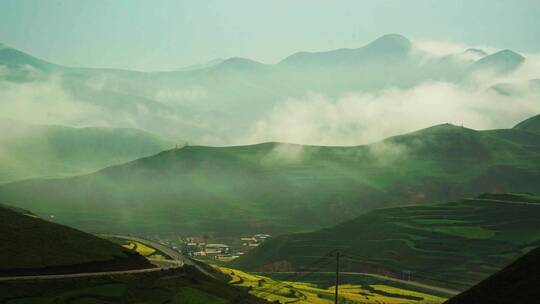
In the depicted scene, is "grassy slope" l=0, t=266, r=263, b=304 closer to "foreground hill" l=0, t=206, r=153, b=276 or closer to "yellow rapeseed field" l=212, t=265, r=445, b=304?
"foreground hill" l=0, t=206, r=153, b=276

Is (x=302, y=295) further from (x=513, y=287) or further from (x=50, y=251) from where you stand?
→ (x=513, y=287)

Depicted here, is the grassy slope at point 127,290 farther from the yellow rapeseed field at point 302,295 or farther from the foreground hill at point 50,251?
the yellow rapeseed field at point 302,295

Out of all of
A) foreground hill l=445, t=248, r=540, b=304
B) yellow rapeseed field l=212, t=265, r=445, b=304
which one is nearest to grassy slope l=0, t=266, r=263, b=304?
yellow rapeseed field l=212, t=265, r=445, b=304

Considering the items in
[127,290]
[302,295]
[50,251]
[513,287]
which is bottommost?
[302,295]

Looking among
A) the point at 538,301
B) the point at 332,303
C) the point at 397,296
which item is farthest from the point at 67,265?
the point at 397,296

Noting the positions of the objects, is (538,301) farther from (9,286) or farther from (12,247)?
(12,247)

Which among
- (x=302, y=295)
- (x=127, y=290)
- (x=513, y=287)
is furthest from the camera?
(x=302, y=295)

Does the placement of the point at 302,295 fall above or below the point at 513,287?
below

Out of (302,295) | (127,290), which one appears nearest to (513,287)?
(127,290)
